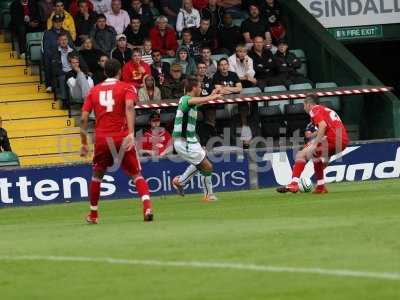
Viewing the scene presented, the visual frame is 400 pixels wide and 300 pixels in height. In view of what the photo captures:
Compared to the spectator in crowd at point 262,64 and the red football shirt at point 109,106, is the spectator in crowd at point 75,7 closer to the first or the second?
the spectator in crowd at point 262,64

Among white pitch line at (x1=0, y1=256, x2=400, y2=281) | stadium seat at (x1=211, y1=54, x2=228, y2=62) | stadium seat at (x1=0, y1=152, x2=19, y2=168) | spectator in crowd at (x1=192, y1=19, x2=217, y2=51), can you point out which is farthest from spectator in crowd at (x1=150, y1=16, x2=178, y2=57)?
white pitch line at (x1=0, y1=256, x2=400, y2=281)

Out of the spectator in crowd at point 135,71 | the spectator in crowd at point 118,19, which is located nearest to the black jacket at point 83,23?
the spectator in crowd at point 118,19

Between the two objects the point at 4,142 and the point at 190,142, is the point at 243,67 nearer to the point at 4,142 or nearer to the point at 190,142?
the point at 4,142

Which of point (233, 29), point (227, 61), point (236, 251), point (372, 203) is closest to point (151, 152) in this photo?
point (227, 61)

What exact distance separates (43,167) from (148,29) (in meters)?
5.38

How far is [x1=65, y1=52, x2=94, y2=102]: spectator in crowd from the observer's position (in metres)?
25.0

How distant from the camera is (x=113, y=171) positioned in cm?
2302

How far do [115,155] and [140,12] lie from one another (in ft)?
41.2

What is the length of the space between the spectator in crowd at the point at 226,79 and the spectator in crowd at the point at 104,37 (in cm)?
242

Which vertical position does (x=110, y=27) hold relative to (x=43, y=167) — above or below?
above

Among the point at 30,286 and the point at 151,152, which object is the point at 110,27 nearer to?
the point at 151,152

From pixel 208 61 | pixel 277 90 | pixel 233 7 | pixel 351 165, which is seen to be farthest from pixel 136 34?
pixel 351 165

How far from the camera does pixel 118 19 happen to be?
2717 cm

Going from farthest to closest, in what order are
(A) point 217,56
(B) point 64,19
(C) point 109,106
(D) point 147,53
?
1. (A) point 217,56
2. (B) point 64,19
3. (D) point 147,53
4. (C) point 109,106
